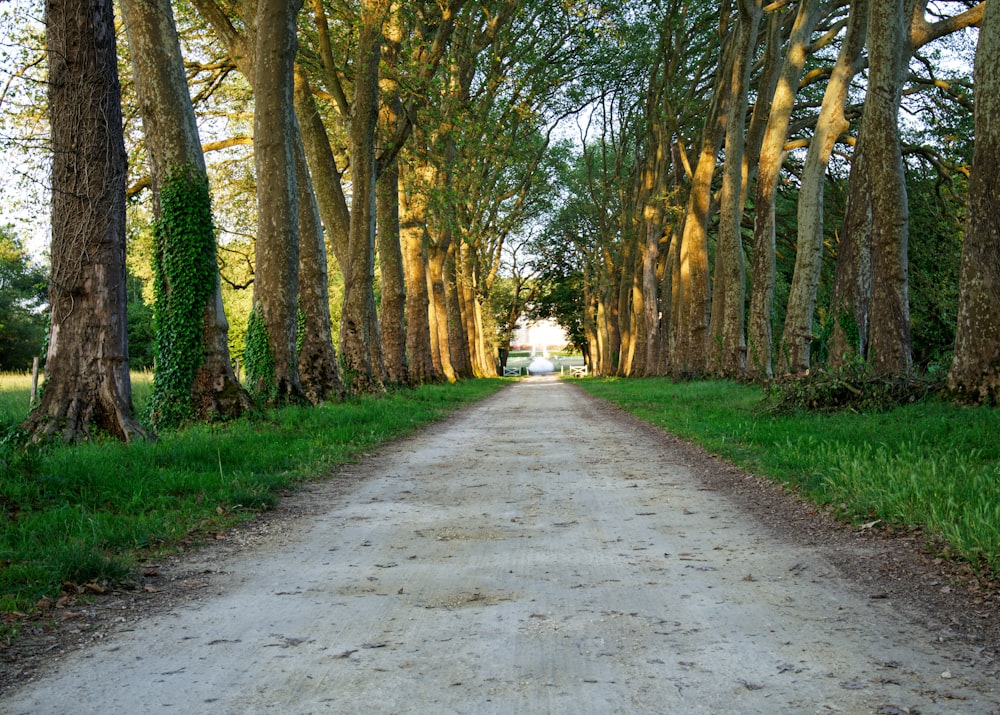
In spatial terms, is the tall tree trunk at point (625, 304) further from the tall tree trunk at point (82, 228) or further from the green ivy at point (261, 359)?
the tall tree trunk at point (82, 228)

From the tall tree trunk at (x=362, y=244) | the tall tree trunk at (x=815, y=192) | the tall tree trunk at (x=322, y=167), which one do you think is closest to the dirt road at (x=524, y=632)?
the tall tree trunk at (x=815, y=192)

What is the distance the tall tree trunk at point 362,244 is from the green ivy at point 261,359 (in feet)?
18.0

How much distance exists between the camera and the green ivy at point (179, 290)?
13.4 meters

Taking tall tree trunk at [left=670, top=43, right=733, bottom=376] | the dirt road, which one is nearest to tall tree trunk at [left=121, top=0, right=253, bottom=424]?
the dirt road

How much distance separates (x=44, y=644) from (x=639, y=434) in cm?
1142

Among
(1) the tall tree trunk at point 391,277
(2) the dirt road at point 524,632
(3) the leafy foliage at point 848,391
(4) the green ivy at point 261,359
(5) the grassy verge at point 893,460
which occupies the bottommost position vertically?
(2) the dirt road at point 524,632

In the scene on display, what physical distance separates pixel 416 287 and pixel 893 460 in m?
24.7

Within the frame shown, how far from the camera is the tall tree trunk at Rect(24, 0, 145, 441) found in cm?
994

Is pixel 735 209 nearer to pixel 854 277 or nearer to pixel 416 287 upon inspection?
pixel 854 277

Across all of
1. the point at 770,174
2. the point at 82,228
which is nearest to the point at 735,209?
the point at 770,174

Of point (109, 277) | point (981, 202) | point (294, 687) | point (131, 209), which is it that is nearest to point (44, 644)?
point (294, 687)

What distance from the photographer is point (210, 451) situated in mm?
10102

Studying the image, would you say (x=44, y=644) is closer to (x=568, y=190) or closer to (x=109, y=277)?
(x=109, y=277)

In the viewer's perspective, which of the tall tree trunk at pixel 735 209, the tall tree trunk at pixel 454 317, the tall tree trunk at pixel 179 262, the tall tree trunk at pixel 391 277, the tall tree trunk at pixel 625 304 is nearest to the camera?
the tall tree trunk at pixel 179 262
